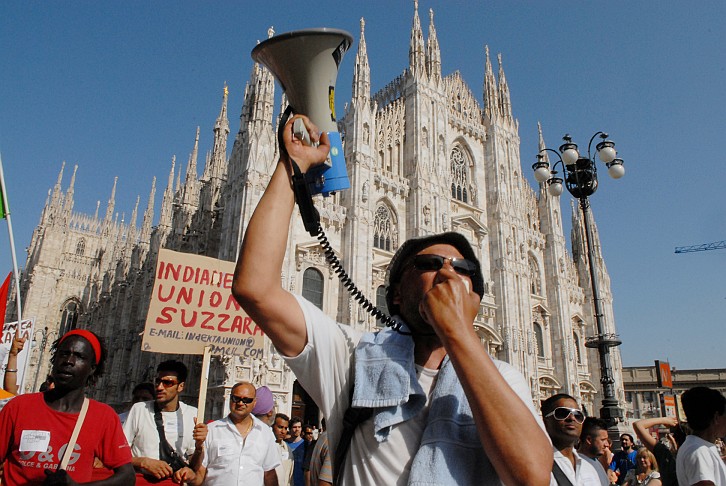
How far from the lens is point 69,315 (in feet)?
138

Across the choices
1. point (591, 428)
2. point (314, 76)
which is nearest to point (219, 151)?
point (591, 428)

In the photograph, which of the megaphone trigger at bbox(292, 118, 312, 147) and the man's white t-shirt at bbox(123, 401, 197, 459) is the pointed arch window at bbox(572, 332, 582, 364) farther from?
the megaphone trigger at bbox(292, 118, 312, 147)

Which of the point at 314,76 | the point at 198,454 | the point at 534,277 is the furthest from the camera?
the point at 534,277

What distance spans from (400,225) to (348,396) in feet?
70.7

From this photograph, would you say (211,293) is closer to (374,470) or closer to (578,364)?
(374,470)

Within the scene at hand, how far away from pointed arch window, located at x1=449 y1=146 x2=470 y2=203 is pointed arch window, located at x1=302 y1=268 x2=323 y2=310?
995 centimetres

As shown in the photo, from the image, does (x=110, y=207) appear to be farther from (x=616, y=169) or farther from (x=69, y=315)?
(x=616, y=169)

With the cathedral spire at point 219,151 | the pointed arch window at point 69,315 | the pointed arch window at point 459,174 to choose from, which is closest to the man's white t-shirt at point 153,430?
the cathedral spire at point 219,151

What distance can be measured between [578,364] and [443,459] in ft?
97.3

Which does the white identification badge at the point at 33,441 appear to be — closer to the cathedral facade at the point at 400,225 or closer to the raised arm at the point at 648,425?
the raised arm at the point at 648,425

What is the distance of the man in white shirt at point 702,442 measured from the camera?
3189 millimetres

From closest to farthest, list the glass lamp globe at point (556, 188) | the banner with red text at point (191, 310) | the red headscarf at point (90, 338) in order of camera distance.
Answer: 1. the red headscarf at point (90, 338)
2. the banner with red text at point (191, 310)
3. the glass lamp globe at point (556, 188)

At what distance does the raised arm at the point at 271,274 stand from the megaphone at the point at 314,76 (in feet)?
0.59

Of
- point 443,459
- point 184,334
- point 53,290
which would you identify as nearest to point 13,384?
point 184,334
